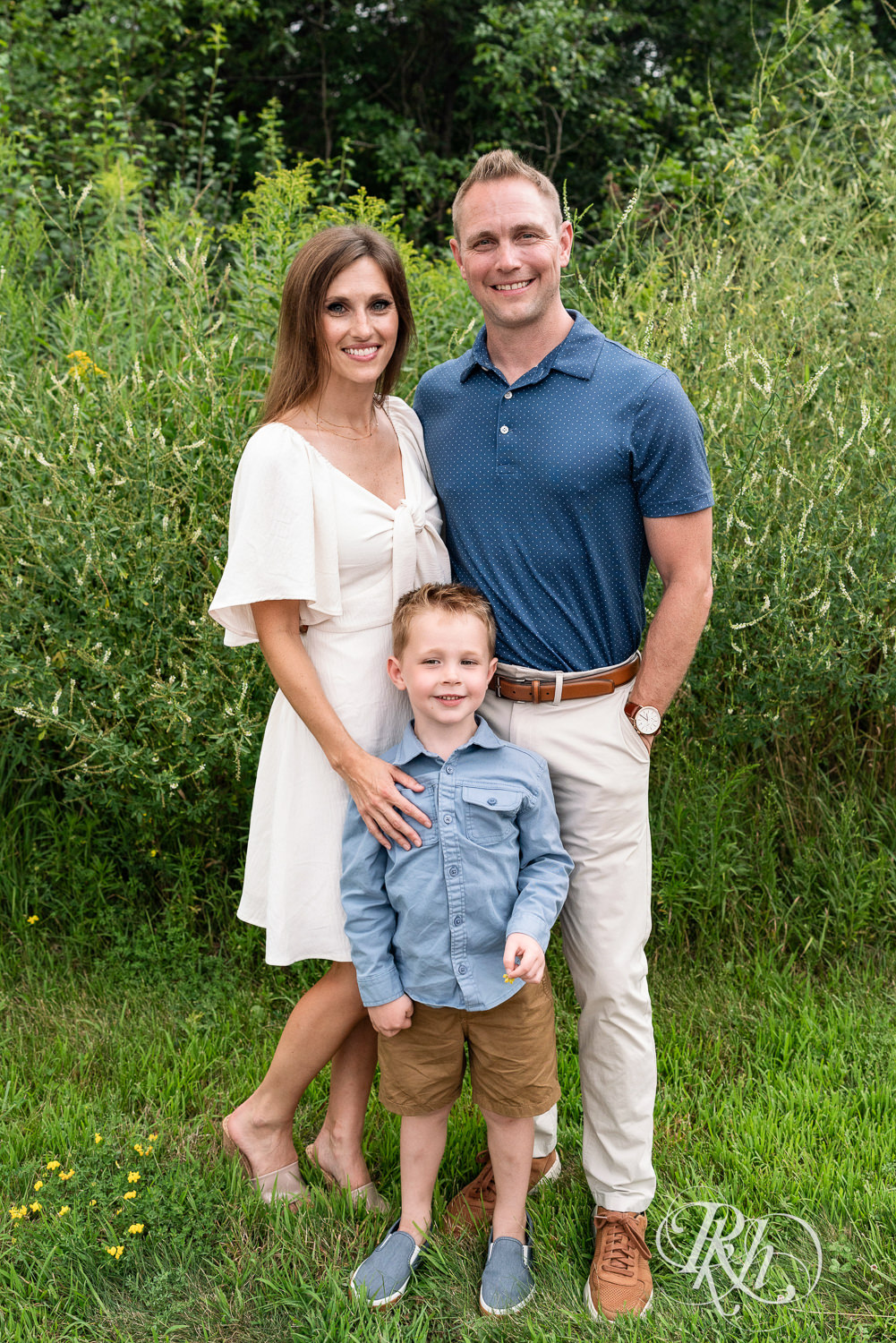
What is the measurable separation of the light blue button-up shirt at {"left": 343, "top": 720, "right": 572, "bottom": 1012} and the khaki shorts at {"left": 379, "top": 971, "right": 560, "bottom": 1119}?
9 cm

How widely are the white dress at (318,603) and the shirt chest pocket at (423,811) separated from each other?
21 cm

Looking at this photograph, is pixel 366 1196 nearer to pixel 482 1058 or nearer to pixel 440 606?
pixel 482 1058

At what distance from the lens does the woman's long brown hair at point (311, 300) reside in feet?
8.29

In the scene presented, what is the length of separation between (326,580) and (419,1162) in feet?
4.41

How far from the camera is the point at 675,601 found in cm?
252

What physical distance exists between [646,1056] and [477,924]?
58 centimetres

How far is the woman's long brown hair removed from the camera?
253 cm

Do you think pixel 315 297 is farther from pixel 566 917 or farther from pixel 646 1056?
pixel 646 1056

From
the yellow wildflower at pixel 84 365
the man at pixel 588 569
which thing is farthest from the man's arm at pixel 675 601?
the yellow wildflower at pixel 84 365

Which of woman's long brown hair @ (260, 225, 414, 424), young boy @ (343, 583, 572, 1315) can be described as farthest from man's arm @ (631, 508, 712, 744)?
woman's long brown hair @ (260, 225, 414, 424)

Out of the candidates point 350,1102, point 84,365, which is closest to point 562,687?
point 350,1102

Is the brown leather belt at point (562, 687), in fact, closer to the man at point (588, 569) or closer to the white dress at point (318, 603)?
the man at point (588, 569)

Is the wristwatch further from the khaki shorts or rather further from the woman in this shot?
the khaki shorts

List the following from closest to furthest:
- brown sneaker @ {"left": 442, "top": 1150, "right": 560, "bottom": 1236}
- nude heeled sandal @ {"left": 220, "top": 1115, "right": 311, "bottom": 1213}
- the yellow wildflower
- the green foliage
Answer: brown sneaker @ {"left": 442, "top": 1150, "right": 560, "bottom": 1236} < nude heeled sandal @ {"left": 220, "top": 1115, "right": 311, "bottom": 1213} < the yellow wildflower < the green foliage
